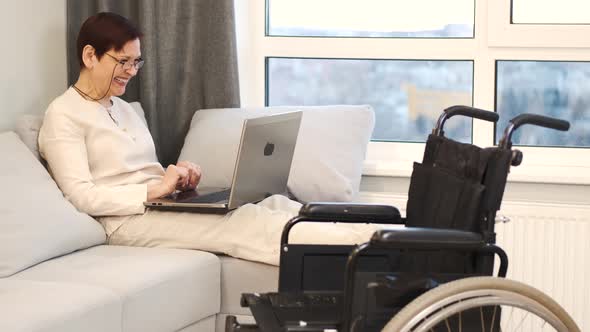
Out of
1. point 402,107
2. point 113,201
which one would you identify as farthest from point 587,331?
point 113,201

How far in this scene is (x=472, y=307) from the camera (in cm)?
201

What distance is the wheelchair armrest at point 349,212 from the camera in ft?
7.88

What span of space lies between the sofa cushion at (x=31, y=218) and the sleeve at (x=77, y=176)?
47mm

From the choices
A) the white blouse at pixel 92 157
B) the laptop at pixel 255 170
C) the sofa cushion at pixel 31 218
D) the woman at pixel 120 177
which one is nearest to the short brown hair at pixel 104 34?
the woman at pixel 120 177

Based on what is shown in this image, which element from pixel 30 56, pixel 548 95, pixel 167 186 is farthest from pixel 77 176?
pixel 548 95

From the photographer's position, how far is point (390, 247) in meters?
1.97

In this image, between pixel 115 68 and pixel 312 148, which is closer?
pixel 115 68

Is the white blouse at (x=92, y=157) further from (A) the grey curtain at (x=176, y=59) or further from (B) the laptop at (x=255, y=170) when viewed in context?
(A) the grey curtain at (x=176, y=59)

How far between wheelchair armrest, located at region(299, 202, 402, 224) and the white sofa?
0.47m

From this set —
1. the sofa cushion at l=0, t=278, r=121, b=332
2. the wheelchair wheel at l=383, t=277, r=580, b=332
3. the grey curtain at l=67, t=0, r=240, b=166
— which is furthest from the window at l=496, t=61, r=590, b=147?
the sofa cushion at l=0, t=278, r=121, b=332

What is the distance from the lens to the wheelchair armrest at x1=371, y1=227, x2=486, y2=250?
1.95 m

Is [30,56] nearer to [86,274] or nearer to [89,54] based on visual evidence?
[89,54]

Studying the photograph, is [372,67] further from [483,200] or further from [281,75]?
[483,200]

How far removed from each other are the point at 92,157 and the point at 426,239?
1.35 metres
